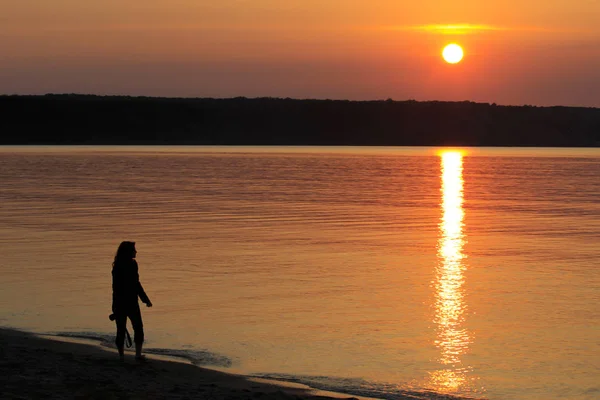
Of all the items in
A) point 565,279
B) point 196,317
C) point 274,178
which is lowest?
point 196,317

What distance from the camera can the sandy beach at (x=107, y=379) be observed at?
9.02 m

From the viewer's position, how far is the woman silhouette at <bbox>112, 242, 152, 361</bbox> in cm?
1059

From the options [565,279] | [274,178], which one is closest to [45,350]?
[565,279]

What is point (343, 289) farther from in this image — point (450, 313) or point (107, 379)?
point (107, 379)

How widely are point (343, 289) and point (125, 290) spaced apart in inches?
229

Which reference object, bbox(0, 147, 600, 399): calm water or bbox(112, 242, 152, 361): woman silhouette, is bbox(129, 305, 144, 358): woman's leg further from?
bbox(0, 147, 600, 399): calm water

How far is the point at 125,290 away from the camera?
10.7 m

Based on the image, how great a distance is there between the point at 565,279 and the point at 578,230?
29.0 feet

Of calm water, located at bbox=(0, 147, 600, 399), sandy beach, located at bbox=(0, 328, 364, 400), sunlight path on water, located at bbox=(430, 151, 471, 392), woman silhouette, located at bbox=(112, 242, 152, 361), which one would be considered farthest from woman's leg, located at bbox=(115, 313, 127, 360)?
sunlight path on water, located at bbox=(430, 151, 471, 392)

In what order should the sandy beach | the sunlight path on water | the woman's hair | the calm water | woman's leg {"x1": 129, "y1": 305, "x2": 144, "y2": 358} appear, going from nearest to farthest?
the sandy beach
the woman's hair
the sunlight path on water
woman's leg {"x1": 129, "y1": 305, "x2": 144, "y2": 358}
the calm water

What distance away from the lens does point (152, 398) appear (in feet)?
29.3

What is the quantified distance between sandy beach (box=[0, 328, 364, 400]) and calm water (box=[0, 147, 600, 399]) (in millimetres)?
678

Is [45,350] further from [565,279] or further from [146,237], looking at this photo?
[146,237]

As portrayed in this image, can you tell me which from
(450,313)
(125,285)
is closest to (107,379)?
(125,285)
